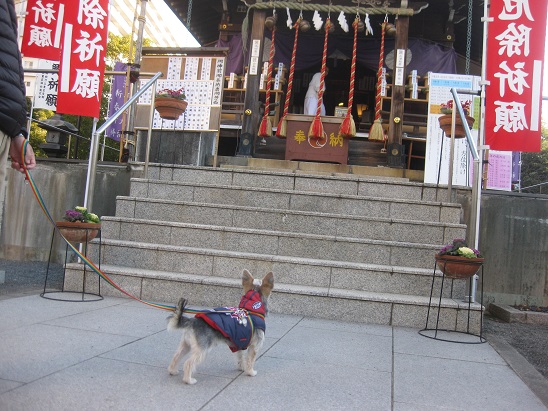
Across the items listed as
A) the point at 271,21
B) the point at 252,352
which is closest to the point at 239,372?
the point at 252,352

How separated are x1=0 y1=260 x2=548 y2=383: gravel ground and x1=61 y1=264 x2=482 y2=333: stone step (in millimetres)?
389

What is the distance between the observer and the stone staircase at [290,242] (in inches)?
190

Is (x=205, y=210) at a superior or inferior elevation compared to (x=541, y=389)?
superior

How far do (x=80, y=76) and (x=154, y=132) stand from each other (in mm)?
2436

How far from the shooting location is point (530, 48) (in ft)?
19.5

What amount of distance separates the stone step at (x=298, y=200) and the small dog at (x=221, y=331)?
127 inches

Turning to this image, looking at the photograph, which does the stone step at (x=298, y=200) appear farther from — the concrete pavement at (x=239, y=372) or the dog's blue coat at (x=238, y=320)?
the dog's blue coat at (x=238, y=320)

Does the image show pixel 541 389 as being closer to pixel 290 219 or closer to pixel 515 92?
pixel 290 219

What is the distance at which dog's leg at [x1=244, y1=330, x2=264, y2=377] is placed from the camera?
3.02 meters

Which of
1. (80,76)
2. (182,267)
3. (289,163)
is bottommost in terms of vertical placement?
(182,267)

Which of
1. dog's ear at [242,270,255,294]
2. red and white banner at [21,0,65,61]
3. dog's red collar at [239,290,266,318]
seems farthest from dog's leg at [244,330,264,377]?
red and white banner at [21,0,65,61]

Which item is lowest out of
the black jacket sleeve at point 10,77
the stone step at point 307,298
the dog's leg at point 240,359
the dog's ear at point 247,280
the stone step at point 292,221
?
the dog's leg at point 240,359

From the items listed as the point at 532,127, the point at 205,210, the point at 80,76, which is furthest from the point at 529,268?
the point at 80,76

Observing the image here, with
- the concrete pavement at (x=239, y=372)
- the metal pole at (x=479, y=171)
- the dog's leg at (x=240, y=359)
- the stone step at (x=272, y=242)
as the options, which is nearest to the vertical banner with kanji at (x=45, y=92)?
Answer: the stone step at (x=272, y=242)
